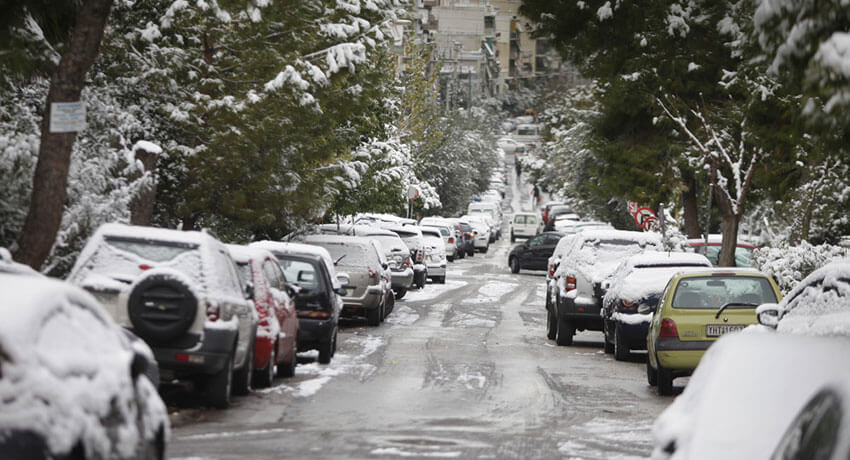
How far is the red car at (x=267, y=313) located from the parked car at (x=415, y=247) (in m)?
21.1

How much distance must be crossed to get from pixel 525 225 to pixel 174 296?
2556 inches

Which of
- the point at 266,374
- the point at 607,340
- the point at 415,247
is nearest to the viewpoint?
the point at 266,374

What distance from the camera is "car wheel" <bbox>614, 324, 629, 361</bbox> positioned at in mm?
19859

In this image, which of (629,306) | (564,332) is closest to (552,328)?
(564,332)

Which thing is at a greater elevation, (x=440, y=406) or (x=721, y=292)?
(x=721, y=292)

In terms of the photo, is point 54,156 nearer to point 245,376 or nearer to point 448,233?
point 245,376

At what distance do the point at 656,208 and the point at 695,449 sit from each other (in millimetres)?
33173

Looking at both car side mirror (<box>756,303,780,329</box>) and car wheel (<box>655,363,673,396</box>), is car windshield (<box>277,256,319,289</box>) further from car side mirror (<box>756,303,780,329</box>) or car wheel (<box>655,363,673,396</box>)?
car side mirror (<box>756,303,780,329</box>)

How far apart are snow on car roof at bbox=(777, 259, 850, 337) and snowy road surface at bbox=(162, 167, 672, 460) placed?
166 centimetres

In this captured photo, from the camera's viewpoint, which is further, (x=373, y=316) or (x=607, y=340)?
(x=373, y=316)

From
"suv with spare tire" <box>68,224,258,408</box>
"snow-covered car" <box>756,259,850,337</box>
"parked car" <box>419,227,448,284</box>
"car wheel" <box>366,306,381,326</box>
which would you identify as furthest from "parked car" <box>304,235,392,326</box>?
"parked car" <box>419,227,448,284</box>

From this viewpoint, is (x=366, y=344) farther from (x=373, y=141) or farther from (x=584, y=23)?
(x=373, y=141)

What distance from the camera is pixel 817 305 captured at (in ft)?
45.3

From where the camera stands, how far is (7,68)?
14.3m
